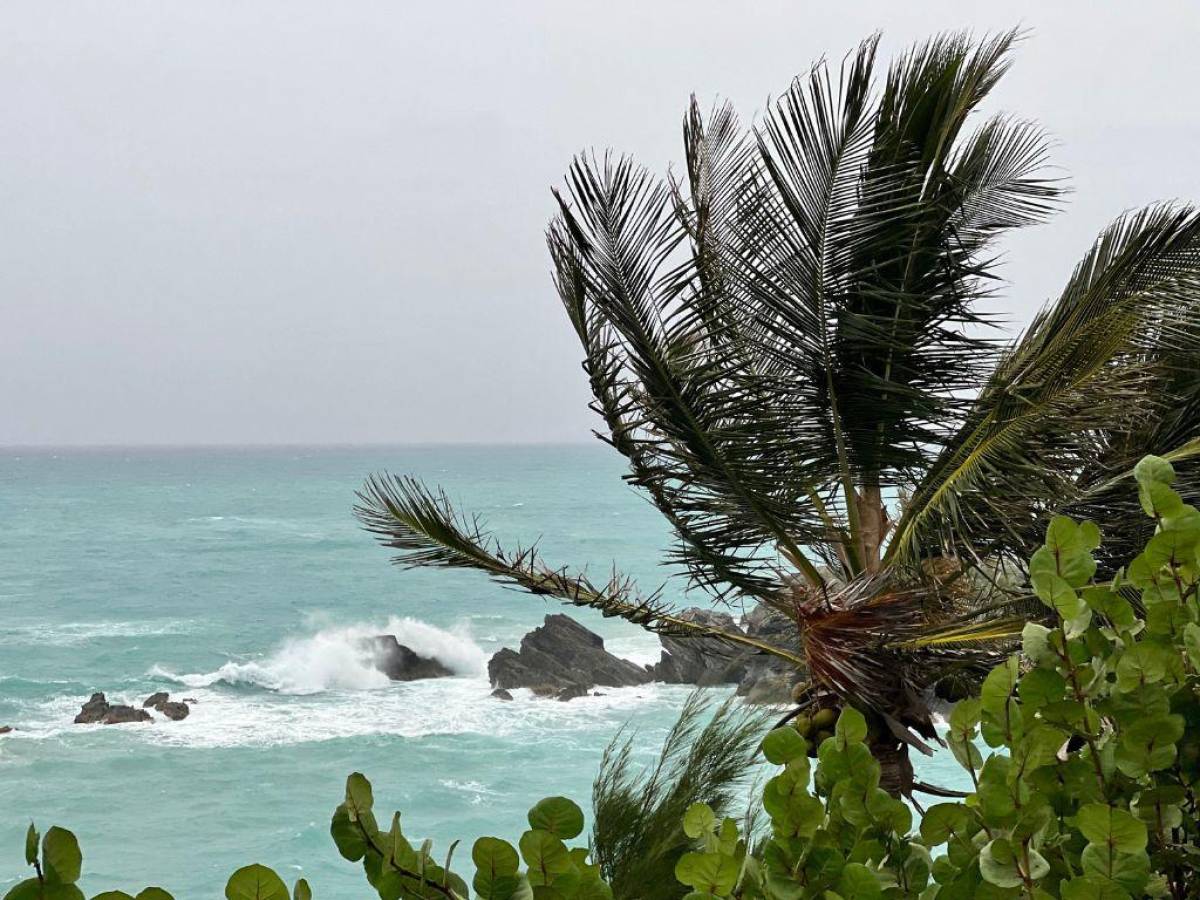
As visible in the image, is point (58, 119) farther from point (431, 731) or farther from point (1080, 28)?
point (1080, 28)

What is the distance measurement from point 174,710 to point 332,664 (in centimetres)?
435

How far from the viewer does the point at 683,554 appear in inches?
225

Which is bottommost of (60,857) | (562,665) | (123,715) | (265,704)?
(265,704)

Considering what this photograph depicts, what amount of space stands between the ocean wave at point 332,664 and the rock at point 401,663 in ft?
0.50

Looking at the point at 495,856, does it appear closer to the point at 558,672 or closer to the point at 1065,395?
the point at 1065,395

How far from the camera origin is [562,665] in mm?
21156

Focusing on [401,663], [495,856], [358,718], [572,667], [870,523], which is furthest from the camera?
[401,663]

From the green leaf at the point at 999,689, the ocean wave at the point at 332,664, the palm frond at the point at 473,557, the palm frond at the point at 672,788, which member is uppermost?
the green leaf at the point at 999,689

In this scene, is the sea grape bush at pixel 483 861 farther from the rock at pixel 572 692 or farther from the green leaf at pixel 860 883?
the rock at pixel 572 692

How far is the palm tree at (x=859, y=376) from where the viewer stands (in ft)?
16.8

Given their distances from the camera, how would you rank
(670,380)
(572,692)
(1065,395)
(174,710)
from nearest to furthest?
(1065,395), (670,380), (572,692), (174,710)

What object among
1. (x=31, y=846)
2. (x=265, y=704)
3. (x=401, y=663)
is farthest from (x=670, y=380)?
(x=401, y=663)

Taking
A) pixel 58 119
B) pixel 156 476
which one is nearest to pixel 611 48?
pixel 58 119

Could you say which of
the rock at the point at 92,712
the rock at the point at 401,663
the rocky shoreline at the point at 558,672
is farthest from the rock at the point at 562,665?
the rock at the point at 92,712
